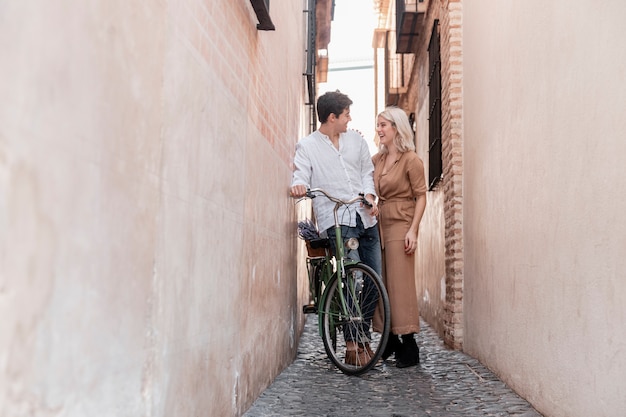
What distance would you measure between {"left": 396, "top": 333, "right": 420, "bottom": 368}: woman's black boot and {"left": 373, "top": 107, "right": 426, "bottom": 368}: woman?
3 centimetres

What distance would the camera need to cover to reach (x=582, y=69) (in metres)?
2.90

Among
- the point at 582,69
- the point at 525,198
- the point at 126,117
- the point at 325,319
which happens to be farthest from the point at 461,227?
the point at 126,117

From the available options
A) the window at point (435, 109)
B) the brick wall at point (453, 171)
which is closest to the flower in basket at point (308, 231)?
the brick wall at point (453, 171)

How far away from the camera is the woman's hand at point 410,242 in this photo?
542cm

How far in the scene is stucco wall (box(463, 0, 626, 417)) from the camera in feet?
8.53

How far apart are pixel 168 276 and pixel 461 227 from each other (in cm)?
443

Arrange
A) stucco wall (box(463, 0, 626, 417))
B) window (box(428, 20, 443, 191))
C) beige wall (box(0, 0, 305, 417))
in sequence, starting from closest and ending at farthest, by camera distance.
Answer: beige wall (box(0, 0, 305, 417)), stucco wall (box(463, 0, 626, 417)), window (box(428, 20, 443, 191))

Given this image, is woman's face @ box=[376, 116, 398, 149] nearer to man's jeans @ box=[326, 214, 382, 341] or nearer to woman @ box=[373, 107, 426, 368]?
woman @ box=[373, 107, 426, 368]

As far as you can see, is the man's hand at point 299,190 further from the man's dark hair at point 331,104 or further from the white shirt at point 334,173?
the man's dark hair at point 331,104

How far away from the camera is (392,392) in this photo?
14.0 feet

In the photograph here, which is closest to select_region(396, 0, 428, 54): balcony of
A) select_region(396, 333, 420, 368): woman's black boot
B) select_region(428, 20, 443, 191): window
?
select_region(428, 20, 443, 191): window

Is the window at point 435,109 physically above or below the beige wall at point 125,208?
above

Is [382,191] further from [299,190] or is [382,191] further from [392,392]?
[392,392]

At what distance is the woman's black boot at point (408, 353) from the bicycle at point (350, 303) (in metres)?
0.28
